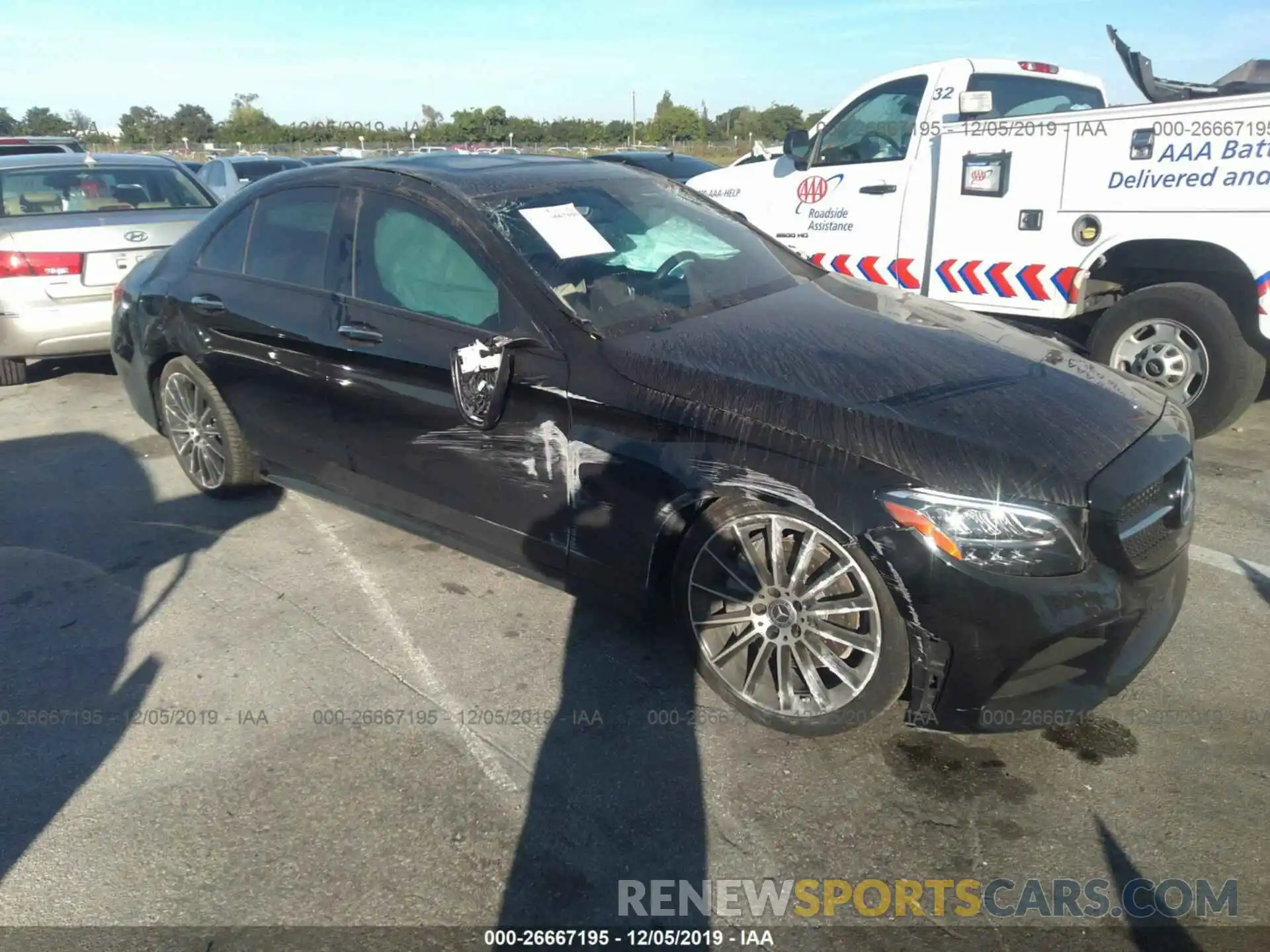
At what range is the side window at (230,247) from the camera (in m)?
4.47

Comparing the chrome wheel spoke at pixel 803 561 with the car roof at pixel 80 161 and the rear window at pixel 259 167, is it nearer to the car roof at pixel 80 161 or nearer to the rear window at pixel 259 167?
the car roof at pixel 80 161

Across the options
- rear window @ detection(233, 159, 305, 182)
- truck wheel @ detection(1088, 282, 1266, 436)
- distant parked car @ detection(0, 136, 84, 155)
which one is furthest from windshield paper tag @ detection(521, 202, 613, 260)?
rear window @ detection(233, 159, 305, 182)

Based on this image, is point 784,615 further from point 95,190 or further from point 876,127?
point 95,190

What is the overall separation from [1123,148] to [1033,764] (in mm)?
3865

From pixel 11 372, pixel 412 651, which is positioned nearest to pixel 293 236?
pixel 412 651

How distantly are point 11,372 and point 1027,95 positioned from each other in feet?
24.9

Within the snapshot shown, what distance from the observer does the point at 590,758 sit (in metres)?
2.95

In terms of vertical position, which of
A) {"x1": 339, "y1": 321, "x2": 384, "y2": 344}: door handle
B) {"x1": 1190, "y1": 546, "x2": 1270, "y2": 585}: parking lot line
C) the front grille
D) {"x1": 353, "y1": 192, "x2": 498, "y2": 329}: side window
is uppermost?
{"x1": 353, "y1": 192, "x2": 498, "y2": 329}: side window

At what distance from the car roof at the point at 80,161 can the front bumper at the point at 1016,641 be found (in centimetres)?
739

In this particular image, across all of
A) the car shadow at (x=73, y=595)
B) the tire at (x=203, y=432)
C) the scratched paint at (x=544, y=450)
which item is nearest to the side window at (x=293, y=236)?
the tire at (x=203, y=432)

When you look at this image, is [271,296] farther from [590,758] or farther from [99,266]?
[99,266]

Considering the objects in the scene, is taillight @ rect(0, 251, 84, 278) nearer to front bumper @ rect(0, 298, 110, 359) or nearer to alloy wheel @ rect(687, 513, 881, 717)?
front bumper @ rect(0, 298, 110, 359)

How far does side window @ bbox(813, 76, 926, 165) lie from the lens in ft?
21.2

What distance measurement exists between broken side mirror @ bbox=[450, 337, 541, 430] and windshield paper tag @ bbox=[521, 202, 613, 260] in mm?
444
